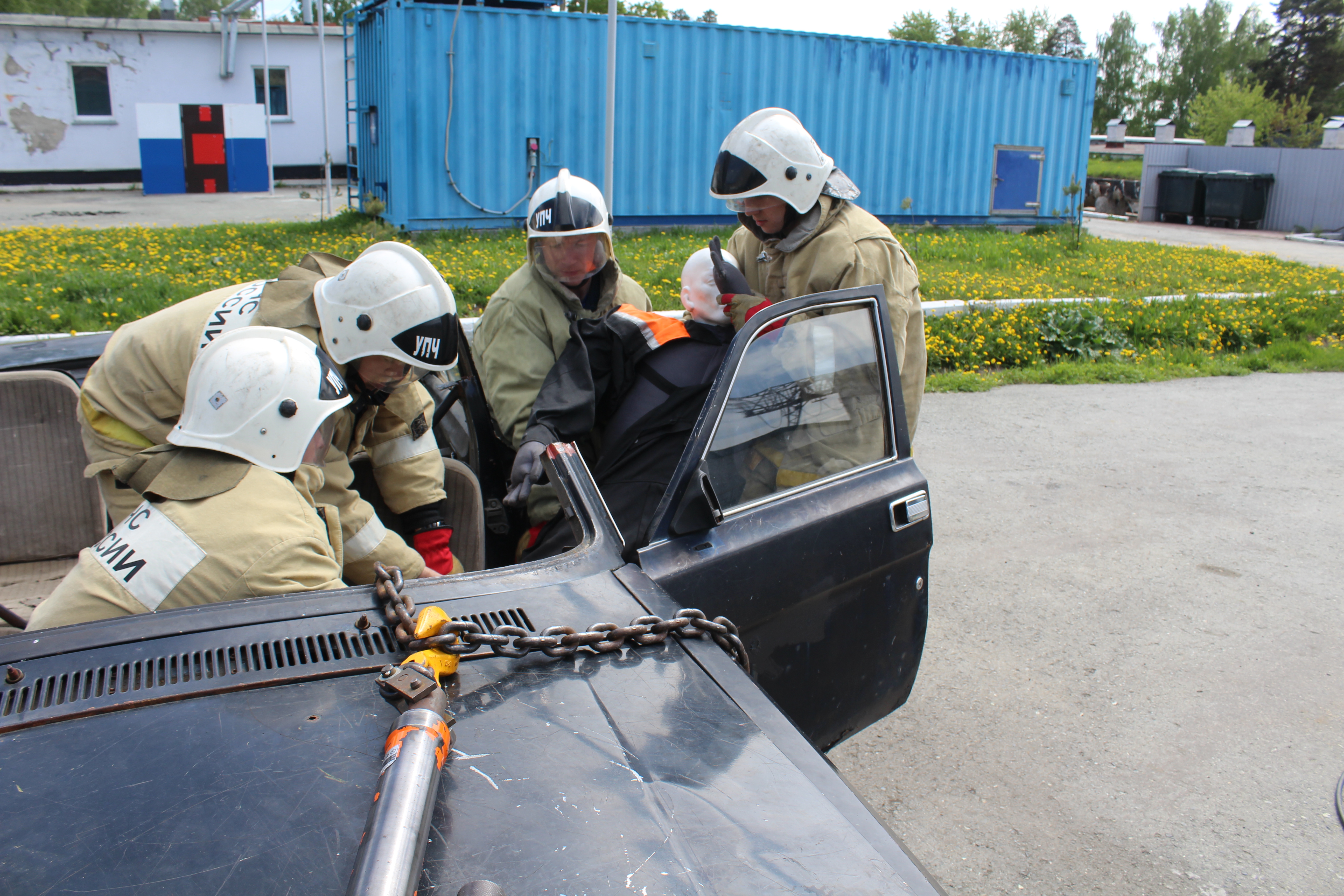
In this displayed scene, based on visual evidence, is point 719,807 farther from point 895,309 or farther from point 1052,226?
point 1052,226

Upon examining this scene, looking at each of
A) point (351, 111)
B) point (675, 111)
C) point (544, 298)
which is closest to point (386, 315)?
point (544, 298)

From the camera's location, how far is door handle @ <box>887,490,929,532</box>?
263cm

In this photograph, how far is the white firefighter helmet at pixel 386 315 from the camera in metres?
2.69

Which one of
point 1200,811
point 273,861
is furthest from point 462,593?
point 1200,811

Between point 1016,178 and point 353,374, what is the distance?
52.4 ft

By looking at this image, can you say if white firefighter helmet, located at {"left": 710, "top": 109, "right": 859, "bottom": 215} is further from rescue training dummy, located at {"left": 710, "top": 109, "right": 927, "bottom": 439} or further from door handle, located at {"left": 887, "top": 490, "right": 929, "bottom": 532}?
door handle, located at {"left": 887, "top": 490, "right": 929, "bottom": 532}

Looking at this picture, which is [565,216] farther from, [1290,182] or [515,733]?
[1290,182]

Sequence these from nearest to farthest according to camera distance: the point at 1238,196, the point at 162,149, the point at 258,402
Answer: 1. the point at 258,402
2. the point at 162,149
3. the point at 1238,196

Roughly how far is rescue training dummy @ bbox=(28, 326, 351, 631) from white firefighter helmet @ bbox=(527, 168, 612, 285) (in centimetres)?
131

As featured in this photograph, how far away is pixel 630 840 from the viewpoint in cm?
134

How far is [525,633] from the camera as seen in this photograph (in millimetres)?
1688

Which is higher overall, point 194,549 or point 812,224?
point 812,224

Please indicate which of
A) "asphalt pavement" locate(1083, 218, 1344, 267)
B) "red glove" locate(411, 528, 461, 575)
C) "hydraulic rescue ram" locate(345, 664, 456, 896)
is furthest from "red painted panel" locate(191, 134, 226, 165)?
"hydraulic rescue ram" locate(345, 664, 456, 896)

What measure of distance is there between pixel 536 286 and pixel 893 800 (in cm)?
207
